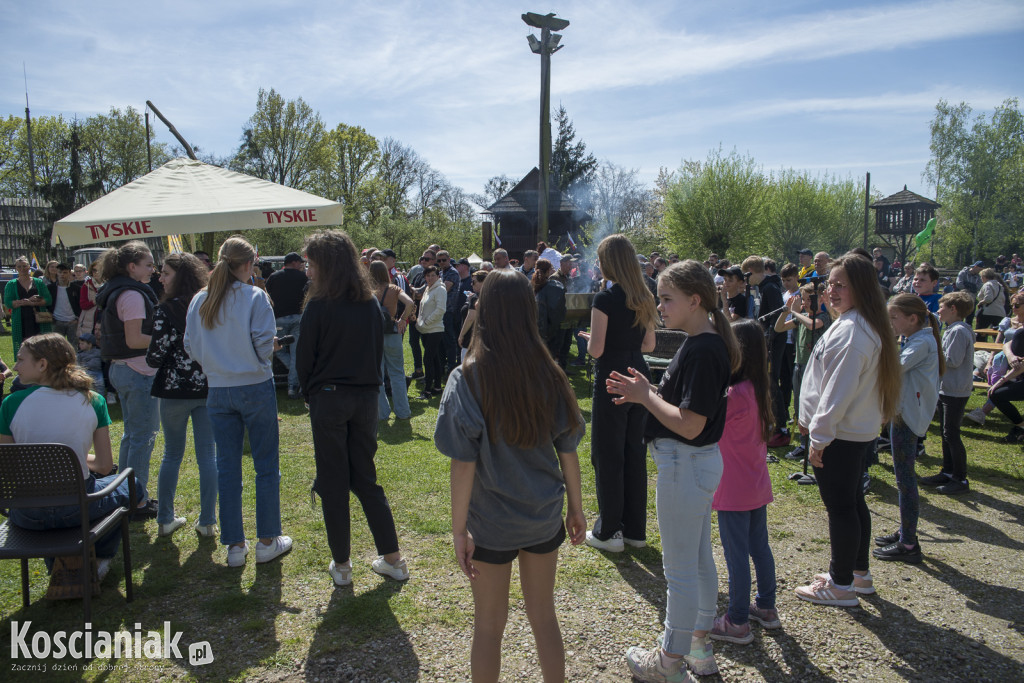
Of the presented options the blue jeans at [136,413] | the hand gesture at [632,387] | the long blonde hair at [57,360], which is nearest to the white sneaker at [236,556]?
the blue jeans at [136,413]

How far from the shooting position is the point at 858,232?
2277 inches

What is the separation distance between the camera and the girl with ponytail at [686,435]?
8.41ft

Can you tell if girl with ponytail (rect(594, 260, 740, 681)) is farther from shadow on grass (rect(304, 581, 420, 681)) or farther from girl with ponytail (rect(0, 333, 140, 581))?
girl with ponytail (rect(0, 333, 140, 581))

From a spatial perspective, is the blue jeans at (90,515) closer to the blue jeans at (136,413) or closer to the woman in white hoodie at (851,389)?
the blue jeans at (136,413)

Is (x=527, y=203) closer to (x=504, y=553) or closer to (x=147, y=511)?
(x=147, y=511)

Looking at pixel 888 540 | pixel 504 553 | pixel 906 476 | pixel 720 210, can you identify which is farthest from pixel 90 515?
pixel 720 210

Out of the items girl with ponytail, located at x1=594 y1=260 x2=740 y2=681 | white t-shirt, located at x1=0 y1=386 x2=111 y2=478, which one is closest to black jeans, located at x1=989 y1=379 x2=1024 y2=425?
girl with ponytail, located at x1=594 y1=260 x2=740 y2=681

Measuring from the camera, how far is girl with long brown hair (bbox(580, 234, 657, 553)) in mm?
3775

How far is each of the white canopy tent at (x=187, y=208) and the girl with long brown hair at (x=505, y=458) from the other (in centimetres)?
448

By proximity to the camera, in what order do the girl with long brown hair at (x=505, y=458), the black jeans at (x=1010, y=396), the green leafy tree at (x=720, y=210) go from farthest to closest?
1. the green leafy tree at (x=720, y=210)
2. the black jeans at (x=1010, y=396)
3. the girl with long brown hair at (x=505, y=458)

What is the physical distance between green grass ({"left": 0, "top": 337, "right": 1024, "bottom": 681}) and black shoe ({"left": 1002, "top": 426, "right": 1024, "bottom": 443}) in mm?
1852

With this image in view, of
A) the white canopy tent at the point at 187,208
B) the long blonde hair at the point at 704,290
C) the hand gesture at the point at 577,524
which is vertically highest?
the white canopy tent at the point at 187,208

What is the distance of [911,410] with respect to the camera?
4.12 metres

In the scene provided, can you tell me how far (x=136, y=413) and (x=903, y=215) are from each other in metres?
54.1
